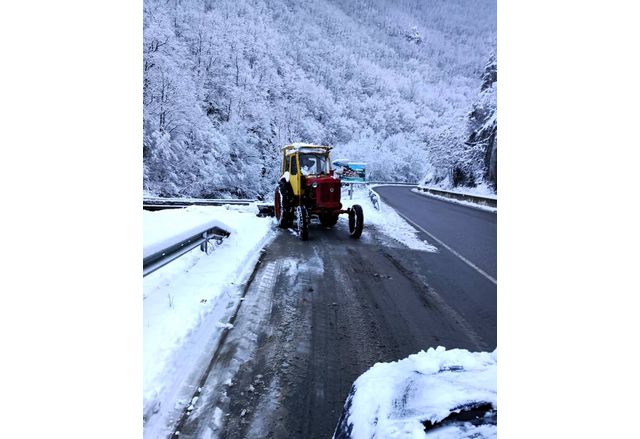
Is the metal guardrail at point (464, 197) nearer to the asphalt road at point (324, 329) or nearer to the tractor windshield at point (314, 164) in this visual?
the tractor windshield at point (314, 164)

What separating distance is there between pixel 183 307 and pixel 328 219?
6130 millimetres

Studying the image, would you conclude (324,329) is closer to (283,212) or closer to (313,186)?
(313,186)

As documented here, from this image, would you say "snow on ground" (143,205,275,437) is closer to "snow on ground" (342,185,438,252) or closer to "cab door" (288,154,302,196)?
"cab door" (288,154,302,196)

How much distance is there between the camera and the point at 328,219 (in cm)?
951

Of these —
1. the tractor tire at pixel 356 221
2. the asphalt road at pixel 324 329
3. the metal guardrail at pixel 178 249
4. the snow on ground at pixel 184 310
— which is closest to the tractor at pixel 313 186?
the tractor tire at pixel 356 221

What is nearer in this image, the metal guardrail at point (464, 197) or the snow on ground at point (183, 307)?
the snow on ground at point (183, 307)

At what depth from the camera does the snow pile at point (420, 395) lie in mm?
1165

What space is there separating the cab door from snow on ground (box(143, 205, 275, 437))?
96.3 inches

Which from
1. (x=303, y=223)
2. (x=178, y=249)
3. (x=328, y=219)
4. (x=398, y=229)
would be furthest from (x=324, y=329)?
(x=398, y=229)

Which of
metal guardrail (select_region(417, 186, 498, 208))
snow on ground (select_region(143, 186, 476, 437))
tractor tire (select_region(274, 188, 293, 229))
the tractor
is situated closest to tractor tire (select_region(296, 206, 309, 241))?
the tractor

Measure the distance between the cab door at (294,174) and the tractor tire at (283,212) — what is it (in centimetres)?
44

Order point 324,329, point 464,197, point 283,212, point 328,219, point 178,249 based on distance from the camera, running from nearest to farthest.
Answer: point 324,329
point 178,249
point 283,212
point 328,219
point 464,197
